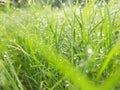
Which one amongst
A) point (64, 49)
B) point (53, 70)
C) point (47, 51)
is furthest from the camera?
point (64, 49)

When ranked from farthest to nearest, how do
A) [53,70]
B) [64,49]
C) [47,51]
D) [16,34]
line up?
[16,34] → [64,49] → [53,70] → [47,51]

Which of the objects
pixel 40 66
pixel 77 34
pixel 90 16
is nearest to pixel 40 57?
pixel 40 66

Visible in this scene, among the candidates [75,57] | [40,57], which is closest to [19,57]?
[40,57]

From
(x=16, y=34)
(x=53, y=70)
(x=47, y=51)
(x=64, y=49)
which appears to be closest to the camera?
(x=47, y=51)

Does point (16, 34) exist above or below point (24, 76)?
above

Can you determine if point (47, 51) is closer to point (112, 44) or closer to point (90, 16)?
point (112, 44)

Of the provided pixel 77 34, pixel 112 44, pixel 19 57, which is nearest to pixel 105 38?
pixel 112 44

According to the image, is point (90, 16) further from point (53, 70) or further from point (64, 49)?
point (53, 70)

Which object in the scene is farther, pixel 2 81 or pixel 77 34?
pixel 77 34

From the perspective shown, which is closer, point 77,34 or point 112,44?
point 112,44
